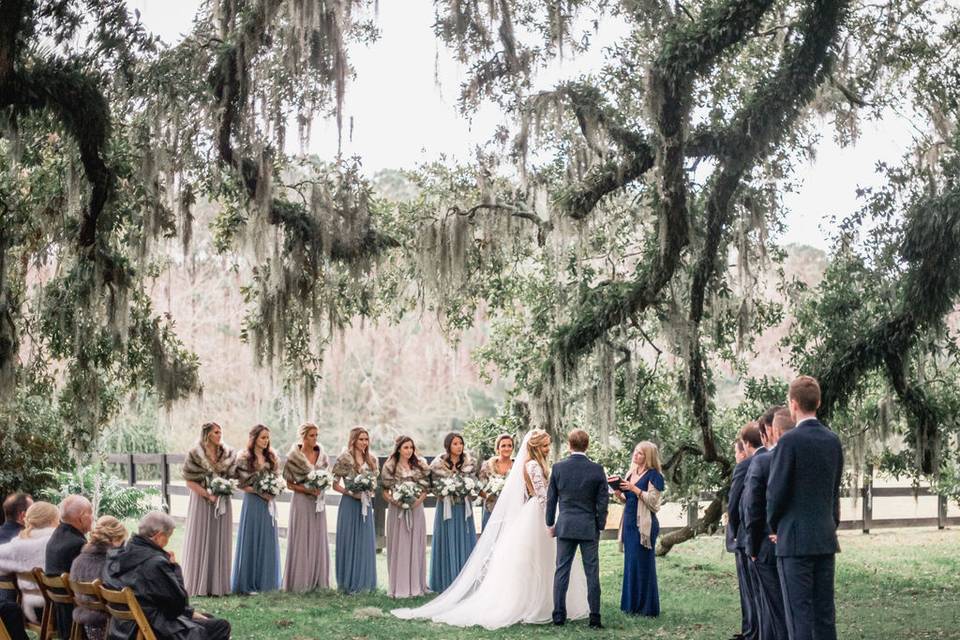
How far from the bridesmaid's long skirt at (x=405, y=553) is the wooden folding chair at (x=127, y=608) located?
564 cm

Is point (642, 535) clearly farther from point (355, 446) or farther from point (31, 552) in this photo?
point (31, 552)

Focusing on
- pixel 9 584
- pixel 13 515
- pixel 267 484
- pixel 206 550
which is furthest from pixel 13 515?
pixel 267 484

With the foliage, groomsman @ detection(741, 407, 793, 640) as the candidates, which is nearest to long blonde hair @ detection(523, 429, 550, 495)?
groomsman @ detection(741, 407, 793, 640)

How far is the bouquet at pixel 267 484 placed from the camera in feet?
39.1

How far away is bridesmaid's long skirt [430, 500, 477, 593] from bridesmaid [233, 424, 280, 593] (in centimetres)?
162

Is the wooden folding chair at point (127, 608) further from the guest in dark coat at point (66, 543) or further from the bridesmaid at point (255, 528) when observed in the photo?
the bridesmaid at point (255, 528)

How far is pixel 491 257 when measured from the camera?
45.8 ft

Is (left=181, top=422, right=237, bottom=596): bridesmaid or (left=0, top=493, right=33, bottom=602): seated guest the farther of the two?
(left=181, top=422, right=237, bottom=596): bridesmaid

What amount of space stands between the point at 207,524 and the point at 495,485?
2880 mm

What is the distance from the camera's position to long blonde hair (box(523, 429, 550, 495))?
422 inches

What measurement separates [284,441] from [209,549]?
79.2ft

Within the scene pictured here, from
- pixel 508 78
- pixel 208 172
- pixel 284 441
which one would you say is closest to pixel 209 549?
pixel 208 172

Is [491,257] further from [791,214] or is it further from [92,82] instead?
[92,82]

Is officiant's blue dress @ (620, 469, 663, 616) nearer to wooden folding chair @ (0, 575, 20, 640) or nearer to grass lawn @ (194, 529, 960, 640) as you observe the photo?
grass lawn @ (194, 529, 960, 640)
